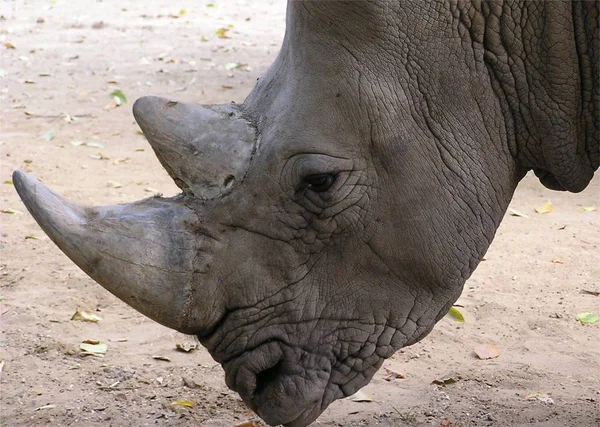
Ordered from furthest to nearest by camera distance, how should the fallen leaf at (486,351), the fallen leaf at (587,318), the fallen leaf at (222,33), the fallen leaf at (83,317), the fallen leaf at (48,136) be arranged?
the fallen leaf at (222,33)
the fallen leaf at (48,136)
the fallen leaf at (83,317)
the fallen leaf at (587,318)
the fallen leaf at (486,351)

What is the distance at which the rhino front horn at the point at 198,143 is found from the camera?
3.38 m

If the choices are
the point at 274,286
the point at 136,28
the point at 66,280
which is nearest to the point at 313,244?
the point at 274,286

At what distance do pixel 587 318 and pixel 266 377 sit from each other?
8.81 feet

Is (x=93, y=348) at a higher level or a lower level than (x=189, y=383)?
lower

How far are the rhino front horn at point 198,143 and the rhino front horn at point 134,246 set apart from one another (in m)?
0.11

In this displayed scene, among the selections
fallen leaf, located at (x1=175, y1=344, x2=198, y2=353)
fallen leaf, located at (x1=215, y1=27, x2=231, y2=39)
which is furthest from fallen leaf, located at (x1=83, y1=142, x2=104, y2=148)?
fallen leaf, located at (x1=215, y1=27, x2=231, y2=39)

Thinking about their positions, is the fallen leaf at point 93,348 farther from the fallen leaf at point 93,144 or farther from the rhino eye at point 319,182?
the fallen leaf at point 93,144

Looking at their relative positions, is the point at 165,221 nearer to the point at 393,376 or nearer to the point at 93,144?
the point at 393,376

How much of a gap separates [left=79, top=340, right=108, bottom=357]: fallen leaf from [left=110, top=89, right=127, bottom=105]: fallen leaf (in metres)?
5.43

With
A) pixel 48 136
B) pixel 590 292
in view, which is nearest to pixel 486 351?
pixel 590 292

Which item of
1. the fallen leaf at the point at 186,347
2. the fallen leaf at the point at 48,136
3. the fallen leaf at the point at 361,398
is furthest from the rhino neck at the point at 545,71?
the fallen leaf at the point at 48,136

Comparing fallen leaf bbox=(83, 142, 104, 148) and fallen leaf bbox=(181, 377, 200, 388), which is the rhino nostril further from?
fallen leaf bbox=(83, 142, 104, 148)

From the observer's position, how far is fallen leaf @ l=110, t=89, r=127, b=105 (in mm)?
10523

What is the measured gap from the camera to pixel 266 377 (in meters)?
3.54
